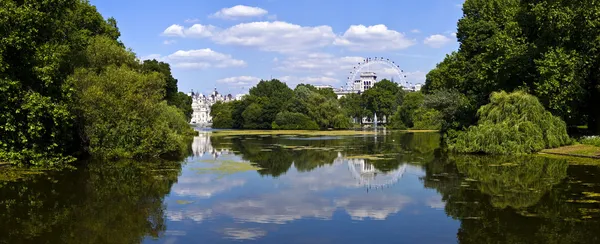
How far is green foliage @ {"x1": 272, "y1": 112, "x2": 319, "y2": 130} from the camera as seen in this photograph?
277ft

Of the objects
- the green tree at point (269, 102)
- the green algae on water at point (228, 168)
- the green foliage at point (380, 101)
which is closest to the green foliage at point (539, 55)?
the green algae on water at point (228, 168)

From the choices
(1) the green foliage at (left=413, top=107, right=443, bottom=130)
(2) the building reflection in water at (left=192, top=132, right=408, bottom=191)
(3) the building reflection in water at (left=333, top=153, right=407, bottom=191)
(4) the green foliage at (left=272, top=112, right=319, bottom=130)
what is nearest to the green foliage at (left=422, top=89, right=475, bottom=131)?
(2) the building reflection in water at (left=192, top=132, right=408, bottom=191)

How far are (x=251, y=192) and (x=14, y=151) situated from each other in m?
11.8

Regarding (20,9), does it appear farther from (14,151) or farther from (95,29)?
(95,29)

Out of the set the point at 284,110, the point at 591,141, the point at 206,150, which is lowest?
the point at 206,150

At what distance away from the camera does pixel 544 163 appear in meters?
23.8

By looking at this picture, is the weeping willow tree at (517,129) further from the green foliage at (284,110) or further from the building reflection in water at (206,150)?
the green foliage at (284,110)

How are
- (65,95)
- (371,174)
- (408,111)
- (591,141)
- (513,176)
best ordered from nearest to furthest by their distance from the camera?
(513,176), (371,174), (65,95), (591,141), (408,111)

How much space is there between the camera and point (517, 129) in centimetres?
2872

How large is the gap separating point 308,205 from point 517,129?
61.8 ft

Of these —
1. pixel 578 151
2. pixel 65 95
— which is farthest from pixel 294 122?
pixel 65 95

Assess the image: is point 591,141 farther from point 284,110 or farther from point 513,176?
point 284,110

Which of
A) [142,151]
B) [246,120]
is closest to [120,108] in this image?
[142,151]

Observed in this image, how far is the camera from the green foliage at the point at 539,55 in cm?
2789
